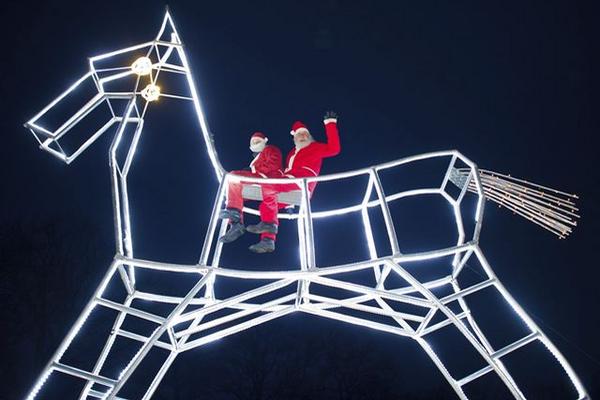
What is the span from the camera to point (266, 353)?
21297 millimetres

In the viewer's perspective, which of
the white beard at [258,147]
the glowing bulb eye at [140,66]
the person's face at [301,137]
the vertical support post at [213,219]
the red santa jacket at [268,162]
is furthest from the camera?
the white beard at [258,147]

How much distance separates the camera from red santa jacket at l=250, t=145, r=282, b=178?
16.6 ft

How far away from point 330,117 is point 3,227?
15.9 m

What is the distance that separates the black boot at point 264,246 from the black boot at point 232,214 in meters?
0.28

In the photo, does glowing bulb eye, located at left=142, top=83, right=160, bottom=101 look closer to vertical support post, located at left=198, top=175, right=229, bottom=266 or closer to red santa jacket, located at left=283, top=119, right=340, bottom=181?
vertical support post, located at left=198, top=175, right=229, bottom=266

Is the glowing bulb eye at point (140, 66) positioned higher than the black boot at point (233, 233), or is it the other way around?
the glowing bulb eye at point (140, 66)

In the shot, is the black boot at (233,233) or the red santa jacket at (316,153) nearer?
the black boot at (233,233)

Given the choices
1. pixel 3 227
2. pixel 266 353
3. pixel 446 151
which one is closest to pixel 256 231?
pixel 446 151

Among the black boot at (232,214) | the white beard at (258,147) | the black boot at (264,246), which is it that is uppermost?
the white beard at (258,147)

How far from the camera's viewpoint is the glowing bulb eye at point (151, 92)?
187 inches

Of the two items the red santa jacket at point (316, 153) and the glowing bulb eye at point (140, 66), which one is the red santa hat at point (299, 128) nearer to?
the red santa jacket at point (316, 153)

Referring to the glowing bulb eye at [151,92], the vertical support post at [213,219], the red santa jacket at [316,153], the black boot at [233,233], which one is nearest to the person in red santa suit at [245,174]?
the black boot at [233,233]

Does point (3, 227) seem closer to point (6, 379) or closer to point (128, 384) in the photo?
point (6, 379)

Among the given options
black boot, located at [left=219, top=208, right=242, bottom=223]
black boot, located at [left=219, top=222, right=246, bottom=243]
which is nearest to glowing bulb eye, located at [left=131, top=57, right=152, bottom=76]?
black boot, located at [left=219, top=208, right=242, bottom=223]
